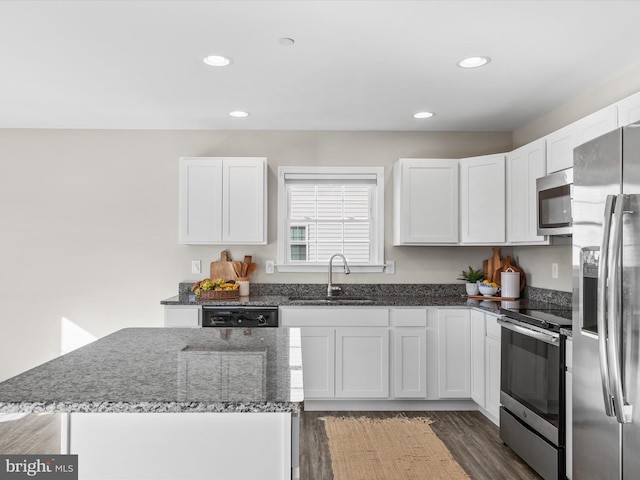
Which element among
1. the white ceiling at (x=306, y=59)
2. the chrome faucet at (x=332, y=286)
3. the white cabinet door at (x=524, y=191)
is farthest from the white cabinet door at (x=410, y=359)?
the white ceiling at (x=306, y=59)

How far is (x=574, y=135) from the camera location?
295 cm

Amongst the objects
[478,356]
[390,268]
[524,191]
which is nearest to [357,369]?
[478,356]

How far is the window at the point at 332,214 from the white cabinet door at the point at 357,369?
0.81 meters

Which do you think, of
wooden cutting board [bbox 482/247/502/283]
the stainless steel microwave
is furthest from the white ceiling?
wooden cutting board [bbox 482/247/502/283]

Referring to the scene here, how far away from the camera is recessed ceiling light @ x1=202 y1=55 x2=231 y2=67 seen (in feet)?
9.27

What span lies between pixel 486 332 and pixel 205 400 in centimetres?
276

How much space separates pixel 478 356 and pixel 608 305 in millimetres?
1926

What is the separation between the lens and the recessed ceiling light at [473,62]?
2828 millimetres

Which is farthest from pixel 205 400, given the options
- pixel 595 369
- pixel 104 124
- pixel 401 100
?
pixel 104 124

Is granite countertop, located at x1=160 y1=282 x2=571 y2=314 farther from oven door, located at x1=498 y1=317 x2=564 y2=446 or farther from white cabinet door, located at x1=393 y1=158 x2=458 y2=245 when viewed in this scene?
white cabinet door, located at x1=393 y1=158 x2=458 y2=245

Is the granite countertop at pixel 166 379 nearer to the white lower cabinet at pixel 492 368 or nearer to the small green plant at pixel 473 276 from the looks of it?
the white lower cabinet at pixel 492 368

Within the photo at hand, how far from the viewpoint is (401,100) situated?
11.8 feet

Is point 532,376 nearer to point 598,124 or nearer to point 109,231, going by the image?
point 598,124

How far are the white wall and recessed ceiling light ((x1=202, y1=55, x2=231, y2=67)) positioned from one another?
1.54 meters
